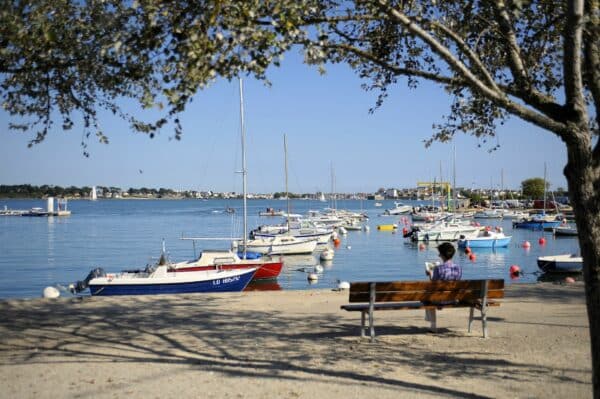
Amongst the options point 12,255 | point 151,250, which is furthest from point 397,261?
point 12,255

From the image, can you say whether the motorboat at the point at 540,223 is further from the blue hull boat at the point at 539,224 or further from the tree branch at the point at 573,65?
the tree branch at the point at 573,65

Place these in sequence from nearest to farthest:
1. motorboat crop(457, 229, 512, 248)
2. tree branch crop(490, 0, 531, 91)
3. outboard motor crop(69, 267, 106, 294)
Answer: tree branch crop(490, 0, 531, 91), outboard motor crop(69, 267, 106, 294), motorboat crop(457, 229, 512, 248)

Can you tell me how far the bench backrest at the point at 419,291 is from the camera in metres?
9.06

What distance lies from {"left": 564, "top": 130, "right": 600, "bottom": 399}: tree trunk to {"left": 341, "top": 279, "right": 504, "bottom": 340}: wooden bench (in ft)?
11.0

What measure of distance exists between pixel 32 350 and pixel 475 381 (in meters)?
5.90

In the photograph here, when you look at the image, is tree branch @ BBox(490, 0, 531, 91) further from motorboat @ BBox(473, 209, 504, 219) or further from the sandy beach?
motorboat @ BBox(473, 209, 504, 219)

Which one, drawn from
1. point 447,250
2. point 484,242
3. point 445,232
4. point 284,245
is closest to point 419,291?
point 447,250

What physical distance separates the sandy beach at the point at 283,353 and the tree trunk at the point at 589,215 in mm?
1061

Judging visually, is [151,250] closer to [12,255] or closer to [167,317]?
[12,255]

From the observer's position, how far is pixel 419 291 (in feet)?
30.0

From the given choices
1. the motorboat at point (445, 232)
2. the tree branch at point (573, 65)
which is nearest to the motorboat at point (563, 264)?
the motorboat at point (445, 232)

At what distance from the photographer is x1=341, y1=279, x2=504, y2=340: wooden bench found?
29.7 ft

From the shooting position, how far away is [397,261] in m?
46.8

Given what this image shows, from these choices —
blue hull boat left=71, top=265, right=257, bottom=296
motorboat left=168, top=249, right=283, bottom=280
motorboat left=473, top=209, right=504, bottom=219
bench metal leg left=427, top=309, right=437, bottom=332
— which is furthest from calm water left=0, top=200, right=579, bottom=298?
motorboat left=473, top=209, right=504, bottom=219
